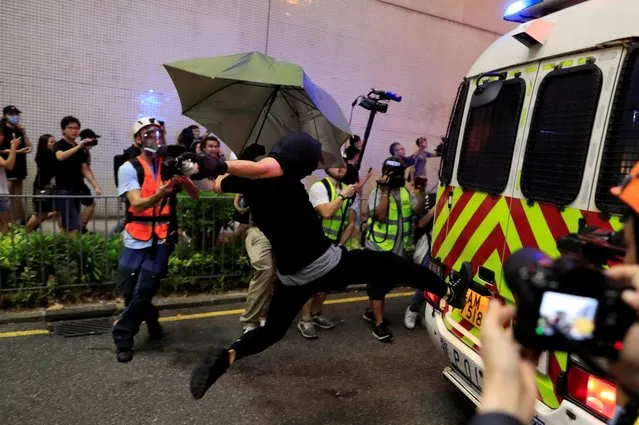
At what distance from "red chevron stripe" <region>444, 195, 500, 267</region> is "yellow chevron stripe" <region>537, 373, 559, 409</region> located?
1.01 metres

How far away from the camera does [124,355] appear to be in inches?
153

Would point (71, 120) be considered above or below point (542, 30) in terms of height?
below

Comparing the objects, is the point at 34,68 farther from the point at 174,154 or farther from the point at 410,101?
the point at 410,101

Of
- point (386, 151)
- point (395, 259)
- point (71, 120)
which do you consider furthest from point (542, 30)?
point (386, 151)

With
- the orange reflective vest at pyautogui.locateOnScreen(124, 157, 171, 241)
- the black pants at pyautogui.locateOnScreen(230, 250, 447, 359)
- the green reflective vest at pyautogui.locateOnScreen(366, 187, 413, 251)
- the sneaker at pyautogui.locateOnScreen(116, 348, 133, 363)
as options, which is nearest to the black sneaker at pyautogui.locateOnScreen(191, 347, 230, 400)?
the black pants at pyautogui.locateOnScreen(230, 250, 447, 359)

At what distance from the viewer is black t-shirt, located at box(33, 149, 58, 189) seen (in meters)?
6.43

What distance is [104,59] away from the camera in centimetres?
852

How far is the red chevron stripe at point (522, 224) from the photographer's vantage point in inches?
106

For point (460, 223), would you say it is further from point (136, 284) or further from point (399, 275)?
point (136, 284)

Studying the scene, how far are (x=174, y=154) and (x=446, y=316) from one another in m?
2.18

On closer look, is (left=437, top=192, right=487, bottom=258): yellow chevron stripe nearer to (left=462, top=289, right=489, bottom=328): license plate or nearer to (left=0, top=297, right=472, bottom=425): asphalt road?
(left=462, top=289, right=489, bottom=328): license plate

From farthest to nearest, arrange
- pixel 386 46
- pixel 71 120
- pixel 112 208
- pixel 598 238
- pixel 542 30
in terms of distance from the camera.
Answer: pixel 386 46, pixel 71 120, pixel 112 208, pixel 542 30, pixel 598 238

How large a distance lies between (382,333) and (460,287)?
1.75 metres

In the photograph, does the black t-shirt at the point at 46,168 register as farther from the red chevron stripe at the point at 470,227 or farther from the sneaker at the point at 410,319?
the red chevron stripe at the point at 470,227
